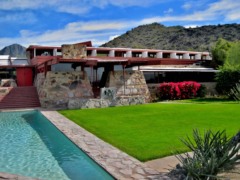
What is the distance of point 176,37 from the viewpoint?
10325 centimetres

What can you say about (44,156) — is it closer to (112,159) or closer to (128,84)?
(112,159)

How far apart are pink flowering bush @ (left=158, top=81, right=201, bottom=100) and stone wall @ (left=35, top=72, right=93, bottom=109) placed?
8962 millimetres

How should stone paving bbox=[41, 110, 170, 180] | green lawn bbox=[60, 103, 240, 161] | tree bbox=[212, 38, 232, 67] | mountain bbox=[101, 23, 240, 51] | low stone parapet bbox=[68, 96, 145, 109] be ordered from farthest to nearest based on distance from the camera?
mountain bbox=[101, 23, 240, 51] → tree bbox=[212, 38, 232, 67] → low stone parapet bbox=[68, 96, 145, 109] → green lawn bbox=[60, 103, 240, 161] → stone paving bbox=[41, 110, 170, 180]

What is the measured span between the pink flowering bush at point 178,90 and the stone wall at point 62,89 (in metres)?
8.96

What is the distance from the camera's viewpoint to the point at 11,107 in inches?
1189

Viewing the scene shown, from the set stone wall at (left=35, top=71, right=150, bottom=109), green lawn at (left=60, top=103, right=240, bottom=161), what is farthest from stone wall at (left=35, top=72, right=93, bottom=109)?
Result: green lawn at (left=60, top=103, right=240, bottom=161)

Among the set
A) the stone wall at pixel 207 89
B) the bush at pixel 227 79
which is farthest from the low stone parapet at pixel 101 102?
the bush at pixel 227 79

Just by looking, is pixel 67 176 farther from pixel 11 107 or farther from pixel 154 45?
pixel 154 45

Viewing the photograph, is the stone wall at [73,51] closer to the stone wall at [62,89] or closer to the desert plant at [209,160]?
the stone wall at [62,89]

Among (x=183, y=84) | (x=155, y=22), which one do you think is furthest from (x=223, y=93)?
(x=155, y=22)

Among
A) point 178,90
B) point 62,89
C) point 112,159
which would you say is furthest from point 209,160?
point 178,90

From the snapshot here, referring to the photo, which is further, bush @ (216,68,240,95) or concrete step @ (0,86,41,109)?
bush @ (216,68,240,95)

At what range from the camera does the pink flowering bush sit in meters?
34.6

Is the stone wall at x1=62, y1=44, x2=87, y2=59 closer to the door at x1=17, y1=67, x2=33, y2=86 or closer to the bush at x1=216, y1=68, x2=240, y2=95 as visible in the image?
the door at x1=17, y1=67, x2=33, y2=86
